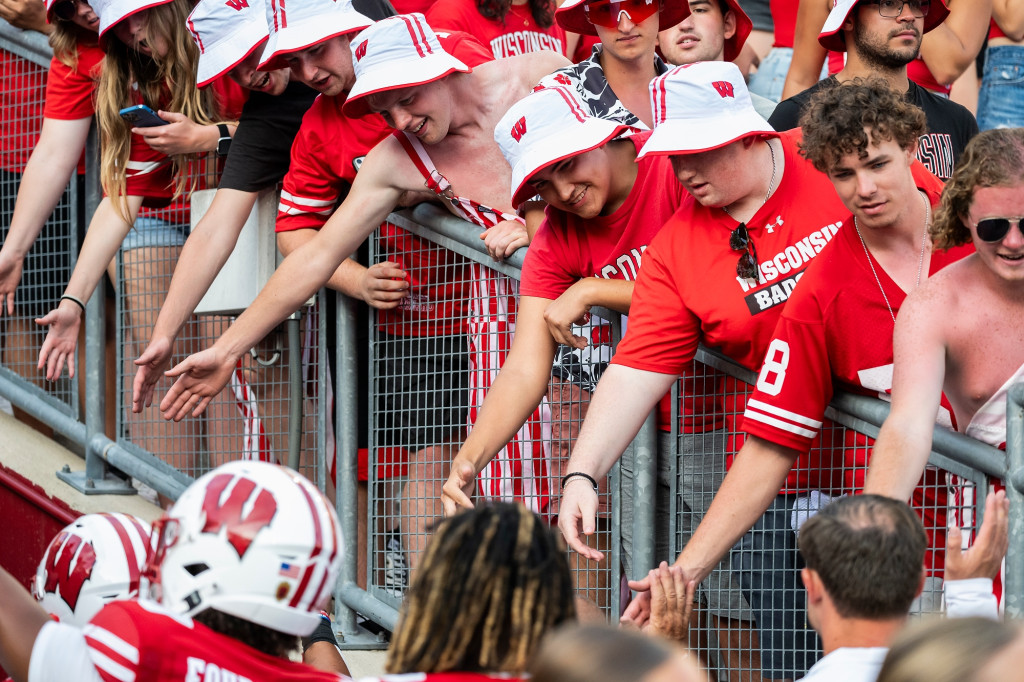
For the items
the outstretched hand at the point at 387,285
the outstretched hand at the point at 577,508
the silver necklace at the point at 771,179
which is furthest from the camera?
the outstretched hand at the point at 387,285

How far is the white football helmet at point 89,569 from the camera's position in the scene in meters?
2.75

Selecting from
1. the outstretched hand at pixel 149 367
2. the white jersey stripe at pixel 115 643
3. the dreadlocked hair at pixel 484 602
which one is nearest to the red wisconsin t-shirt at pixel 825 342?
the dreadlocked hair at pixel 484 602

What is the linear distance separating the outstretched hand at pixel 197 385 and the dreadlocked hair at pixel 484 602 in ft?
8.63


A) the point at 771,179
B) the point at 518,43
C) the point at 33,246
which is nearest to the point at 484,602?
the point at 771,179

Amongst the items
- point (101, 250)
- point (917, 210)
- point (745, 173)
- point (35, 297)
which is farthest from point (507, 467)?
point (35, 297)

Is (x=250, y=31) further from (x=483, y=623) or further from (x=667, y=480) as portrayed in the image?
(x=483, y=623)

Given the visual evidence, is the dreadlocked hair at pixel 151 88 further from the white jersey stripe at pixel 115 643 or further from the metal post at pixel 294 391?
the white jersey stripe at pixel 115 643

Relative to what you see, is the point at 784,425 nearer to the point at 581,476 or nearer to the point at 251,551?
the point at 581,476

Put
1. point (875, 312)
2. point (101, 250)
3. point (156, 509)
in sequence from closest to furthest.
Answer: point (875, 312)
point (101, 250)
point (156, 509)

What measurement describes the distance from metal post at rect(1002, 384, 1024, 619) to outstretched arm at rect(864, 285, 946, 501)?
0.18m

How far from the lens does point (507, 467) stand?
14.2ft

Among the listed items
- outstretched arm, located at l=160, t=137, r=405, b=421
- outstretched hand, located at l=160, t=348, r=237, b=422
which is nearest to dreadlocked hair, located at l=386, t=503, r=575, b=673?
outstretched arm, located at l=160, t=137, r=405, b=421

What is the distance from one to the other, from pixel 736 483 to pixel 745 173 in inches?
34.1

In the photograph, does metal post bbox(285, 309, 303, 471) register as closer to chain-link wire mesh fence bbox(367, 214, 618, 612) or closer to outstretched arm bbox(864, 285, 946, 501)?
chain-link wire mesh fence bbox(367, 214, 618, 612)
